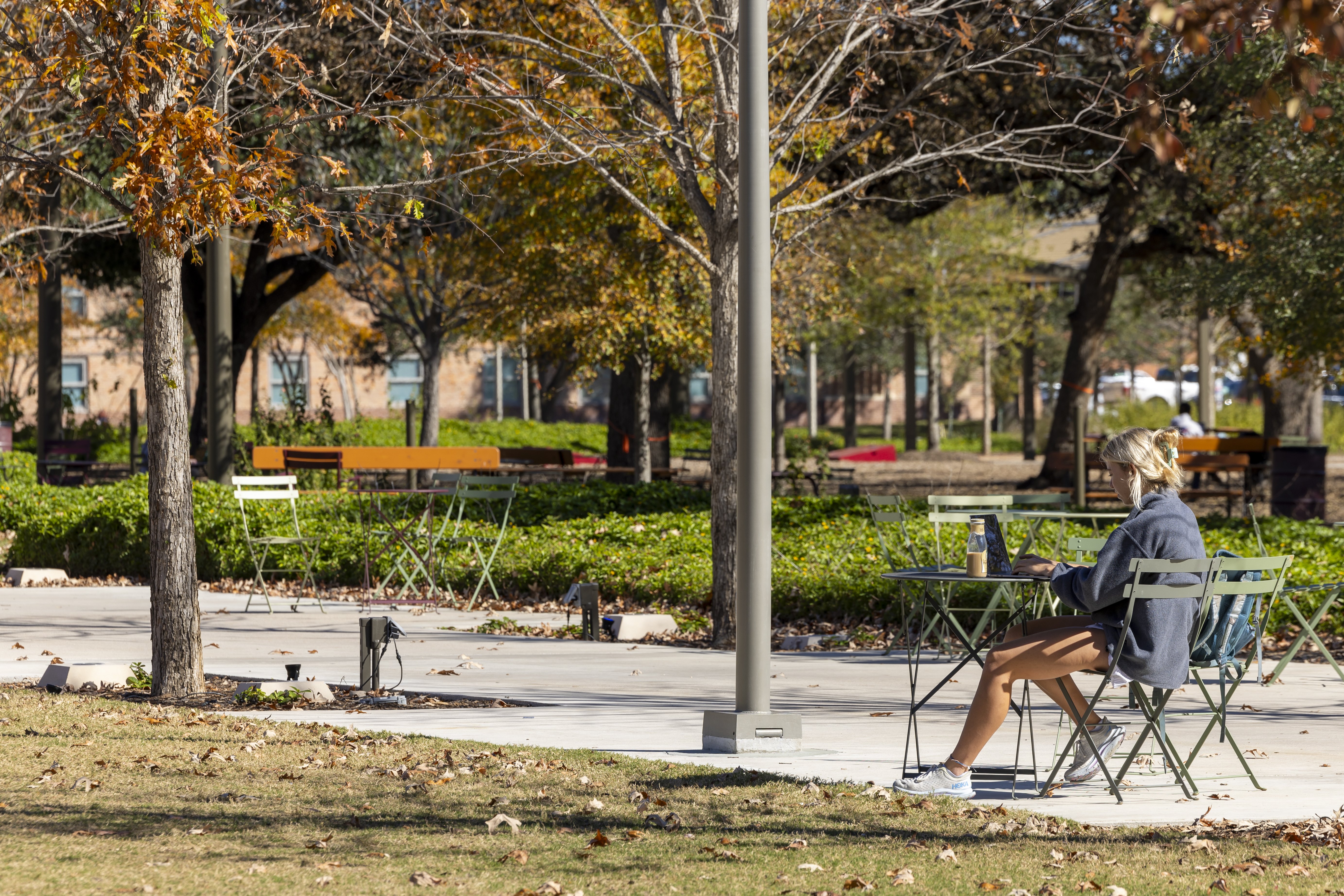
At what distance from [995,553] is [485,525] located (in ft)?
27.3

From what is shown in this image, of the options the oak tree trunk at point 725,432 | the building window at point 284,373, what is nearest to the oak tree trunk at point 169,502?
the oak tree trunk at point 725,432

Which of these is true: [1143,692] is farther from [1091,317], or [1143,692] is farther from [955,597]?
[1091,317]

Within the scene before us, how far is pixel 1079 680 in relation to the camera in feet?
28.6

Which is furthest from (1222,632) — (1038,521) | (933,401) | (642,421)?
(933,401)

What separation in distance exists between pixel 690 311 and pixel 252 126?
19.5 ft

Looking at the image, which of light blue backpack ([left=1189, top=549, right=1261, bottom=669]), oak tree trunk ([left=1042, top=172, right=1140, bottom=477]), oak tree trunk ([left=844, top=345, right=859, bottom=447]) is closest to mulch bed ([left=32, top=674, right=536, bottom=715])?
light blue backpack ([left=1189, top=549, right=1261, bottom=669])

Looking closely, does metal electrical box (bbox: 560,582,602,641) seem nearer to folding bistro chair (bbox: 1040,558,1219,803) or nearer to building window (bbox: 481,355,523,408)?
folding bistro chair (bbox: 1040,558,1219,803)

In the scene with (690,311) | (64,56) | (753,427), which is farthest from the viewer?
(690,311)

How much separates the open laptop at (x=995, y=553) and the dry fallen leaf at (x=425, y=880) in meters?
2.64

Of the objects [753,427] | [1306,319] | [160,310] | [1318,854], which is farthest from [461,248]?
[1318,854]

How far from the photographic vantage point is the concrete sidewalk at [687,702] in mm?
6250

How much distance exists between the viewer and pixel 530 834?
5.37 metres

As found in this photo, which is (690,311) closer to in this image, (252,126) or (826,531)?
(252,126)

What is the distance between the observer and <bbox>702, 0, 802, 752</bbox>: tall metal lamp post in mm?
7000
